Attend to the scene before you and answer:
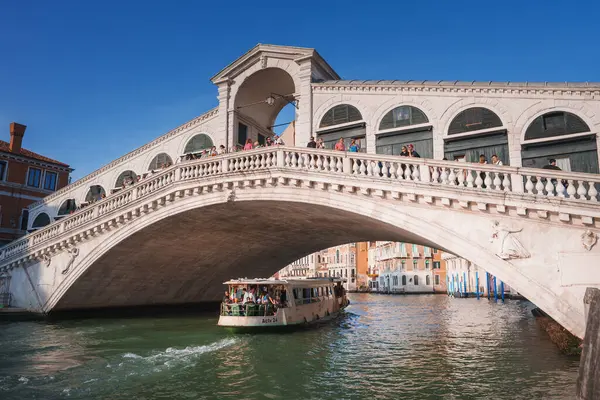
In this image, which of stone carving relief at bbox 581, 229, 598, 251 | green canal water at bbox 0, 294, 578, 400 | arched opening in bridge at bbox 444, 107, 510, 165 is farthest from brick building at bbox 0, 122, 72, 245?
stone carving relief at bbox 581, 229, 598, 251

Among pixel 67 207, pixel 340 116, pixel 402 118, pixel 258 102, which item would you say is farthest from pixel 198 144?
pixel 67 207

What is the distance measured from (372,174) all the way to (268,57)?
9021mm

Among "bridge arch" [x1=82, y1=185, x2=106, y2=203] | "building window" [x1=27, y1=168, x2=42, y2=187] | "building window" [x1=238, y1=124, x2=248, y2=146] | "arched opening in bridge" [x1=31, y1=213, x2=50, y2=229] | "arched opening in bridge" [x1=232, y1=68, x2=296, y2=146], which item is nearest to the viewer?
"arched opening in bridge" [x1=232, y1=68, x2=296, y2=146]

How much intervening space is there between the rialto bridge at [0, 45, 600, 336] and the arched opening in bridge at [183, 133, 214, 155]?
9 centimetres

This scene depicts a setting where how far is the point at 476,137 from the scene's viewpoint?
1562 cm

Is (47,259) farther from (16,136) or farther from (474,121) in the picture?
(474,121)

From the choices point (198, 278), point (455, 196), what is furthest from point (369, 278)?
point (455, 196)

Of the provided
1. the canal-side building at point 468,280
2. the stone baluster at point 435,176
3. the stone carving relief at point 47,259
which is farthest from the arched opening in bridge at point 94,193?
the canal-side building at point 468,280

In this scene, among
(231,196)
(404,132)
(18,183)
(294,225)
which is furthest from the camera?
(18,183)

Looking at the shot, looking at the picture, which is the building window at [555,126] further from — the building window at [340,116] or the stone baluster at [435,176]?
the building window at [340,116]

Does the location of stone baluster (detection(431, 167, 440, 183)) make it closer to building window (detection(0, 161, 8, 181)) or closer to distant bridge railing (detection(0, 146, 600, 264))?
distant bridge railing (detection(0, 146, 600, 264))

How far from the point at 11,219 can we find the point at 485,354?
29.9m

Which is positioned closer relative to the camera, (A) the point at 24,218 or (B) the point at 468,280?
(A) the point at 24,218

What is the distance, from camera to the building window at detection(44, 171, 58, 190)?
1276 inches
